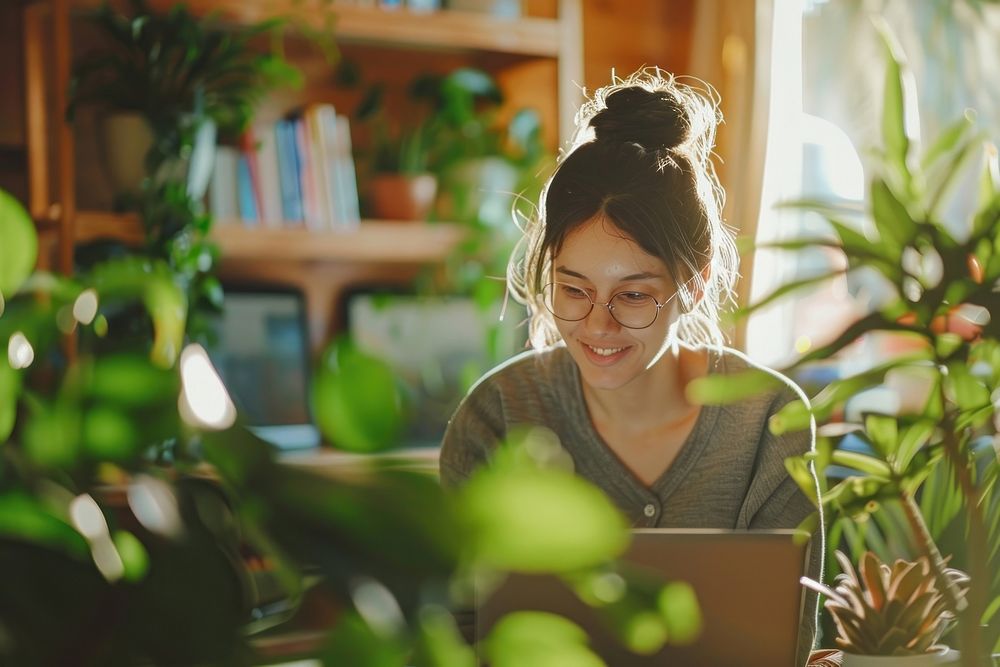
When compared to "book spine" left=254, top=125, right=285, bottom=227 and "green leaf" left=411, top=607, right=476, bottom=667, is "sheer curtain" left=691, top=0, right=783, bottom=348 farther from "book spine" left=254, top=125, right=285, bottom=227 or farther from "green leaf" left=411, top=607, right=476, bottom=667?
"green leaf" left=411, top=607, right=476, bottom=667

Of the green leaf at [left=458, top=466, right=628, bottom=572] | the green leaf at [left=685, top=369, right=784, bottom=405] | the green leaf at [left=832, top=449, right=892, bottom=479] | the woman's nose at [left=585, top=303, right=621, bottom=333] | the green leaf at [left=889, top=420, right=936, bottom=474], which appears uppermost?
the green leaf at [left=458, top=466, right=628, bottom=572]

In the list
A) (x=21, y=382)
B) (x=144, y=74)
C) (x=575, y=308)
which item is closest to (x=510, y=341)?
(x=144, y=74)

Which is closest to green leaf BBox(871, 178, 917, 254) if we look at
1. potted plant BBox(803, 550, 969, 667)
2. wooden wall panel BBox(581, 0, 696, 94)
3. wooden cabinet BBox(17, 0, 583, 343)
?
potted plant BBox(803, 550, 969, 667)

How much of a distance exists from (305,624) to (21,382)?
0.13 metres

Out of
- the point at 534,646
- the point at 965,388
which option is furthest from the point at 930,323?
the point at 534,646

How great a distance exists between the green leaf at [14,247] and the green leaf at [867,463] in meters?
0.81

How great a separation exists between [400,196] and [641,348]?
4.37 feet

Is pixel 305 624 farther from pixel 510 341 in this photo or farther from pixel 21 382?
pixel 510 341

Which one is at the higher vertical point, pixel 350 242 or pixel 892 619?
pixel 350 242

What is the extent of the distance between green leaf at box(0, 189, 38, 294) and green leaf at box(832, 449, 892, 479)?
0.81 m

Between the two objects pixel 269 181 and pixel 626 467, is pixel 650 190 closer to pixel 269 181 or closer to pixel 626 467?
pixel 626 467

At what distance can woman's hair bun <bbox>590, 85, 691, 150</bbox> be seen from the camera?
5.50 feet

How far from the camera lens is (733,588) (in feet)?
3.19

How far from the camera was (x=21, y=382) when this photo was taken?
336mm
